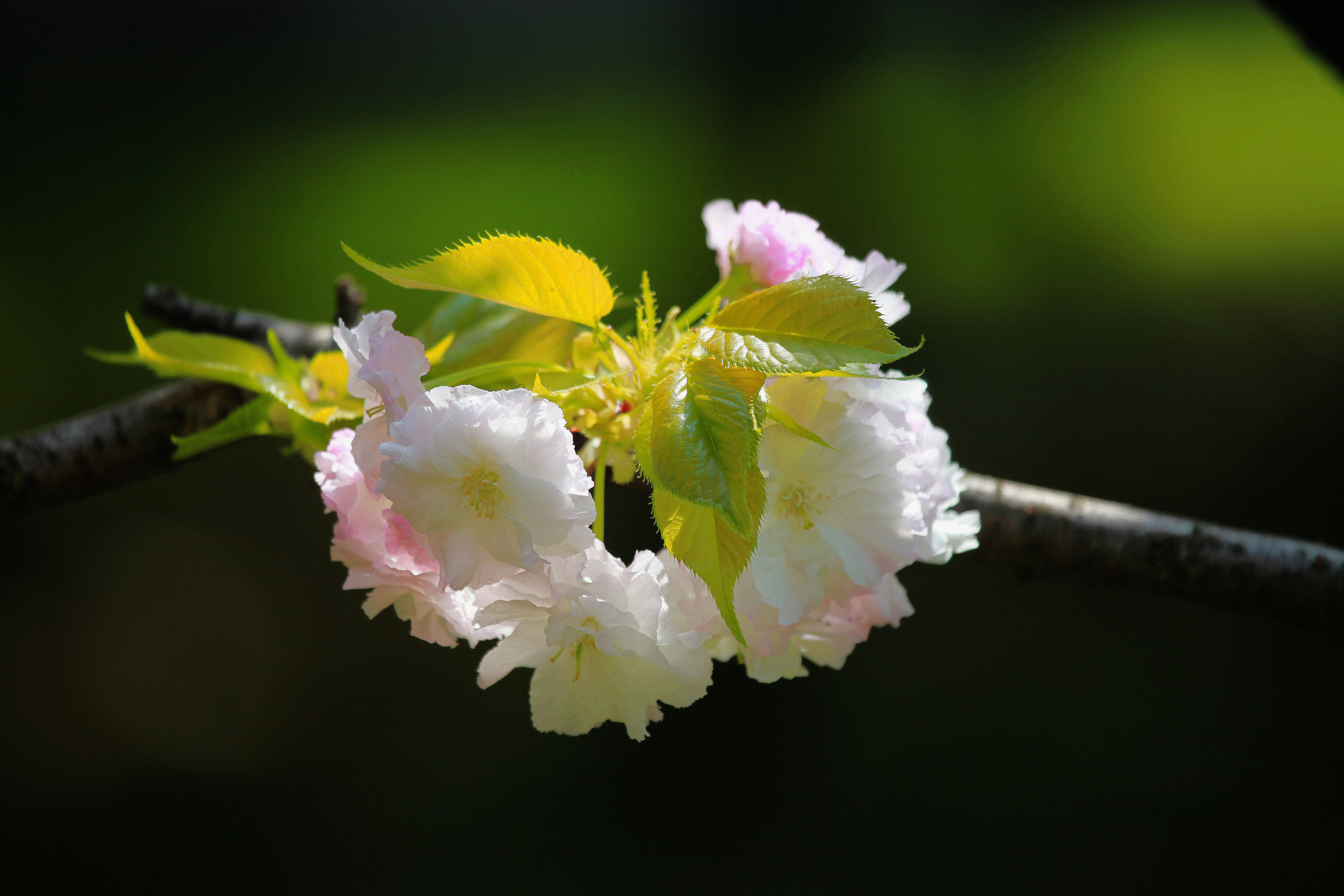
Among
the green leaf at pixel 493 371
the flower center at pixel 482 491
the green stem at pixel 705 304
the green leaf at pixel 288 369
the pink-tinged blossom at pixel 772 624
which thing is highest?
the green stem at pixel 705 304

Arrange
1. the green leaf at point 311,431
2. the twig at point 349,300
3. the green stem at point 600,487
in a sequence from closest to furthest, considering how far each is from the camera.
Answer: the green stem at point 600,487
the green leaf at point 311,431
the twig at point 349,300

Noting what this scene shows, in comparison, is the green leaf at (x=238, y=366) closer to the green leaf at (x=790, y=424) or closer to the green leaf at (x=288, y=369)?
the green leaf at (x=288, y=369)

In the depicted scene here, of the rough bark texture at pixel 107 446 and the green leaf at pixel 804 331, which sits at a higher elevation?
the green leaf at pixel 804 331

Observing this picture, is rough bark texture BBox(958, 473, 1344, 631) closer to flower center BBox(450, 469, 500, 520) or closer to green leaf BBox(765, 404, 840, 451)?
green leaf BBox(765, 404, 840, 451)

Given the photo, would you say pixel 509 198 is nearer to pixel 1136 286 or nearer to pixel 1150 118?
pixel 1136 286

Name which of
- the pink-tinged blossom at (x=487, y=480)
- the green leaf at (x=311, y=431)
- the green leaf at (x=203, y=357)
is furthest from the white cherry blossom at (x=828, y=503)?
the green leaf at (x=203, y=357)

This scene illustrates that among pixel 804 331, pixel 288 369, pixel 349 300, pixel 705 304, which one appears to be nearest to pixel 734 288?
pixel 705 304

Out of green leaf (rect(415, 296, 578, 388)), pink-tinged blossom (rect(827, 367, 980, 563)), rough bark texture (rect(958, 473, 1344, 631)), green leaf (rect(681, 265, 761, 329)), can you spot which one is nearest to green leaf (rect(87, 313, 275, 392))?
green leaf (rect(415, 296, 578, 388))

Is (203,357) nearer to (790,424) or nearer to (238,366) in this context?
(238,366)
